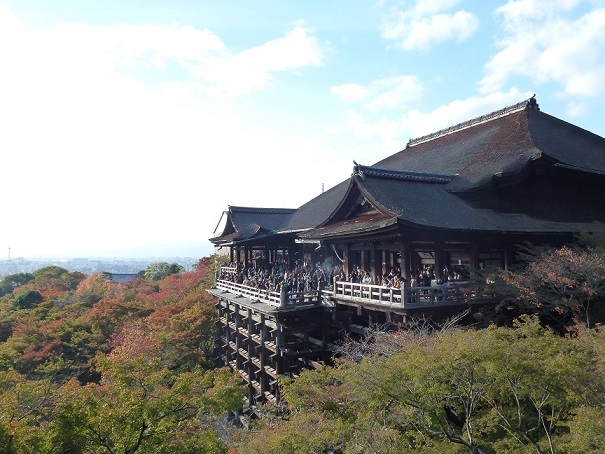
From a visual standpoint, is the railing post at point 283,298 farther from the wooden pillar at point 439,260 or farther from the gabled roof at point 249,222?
the gabled roof at point 249,222

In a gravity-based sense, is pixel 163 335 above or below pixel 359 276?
below

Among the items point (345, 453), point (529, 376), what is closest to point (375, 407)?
point (345, 453)

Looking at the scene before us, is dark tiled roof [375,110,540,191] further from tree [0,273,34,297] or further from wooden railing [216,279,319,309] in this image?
tree [0,273,34,297]

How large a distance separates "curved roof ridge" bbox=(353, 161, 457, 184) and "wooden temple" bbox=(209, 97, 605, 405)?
5 cm

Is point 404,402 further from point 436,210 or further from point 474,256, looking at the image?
point 436,210

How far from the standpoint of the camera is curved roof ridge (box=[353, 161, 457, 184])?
53.5 feet

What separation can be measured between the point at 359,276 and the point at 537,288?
6510mm

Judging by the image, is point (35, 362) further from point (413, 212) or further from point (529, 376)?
point (529, 376)

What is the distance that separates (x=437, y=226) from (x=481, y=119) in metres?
14.5

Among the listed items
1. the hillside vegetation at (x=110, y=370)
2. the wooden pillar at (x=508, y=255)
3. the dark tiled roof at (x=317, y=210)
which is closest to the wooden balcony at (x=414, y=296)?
the wooden pillar at (x=508, y=255)

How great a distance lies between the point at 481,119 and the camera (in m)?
25.0

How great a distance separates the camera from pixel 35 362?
969 inches

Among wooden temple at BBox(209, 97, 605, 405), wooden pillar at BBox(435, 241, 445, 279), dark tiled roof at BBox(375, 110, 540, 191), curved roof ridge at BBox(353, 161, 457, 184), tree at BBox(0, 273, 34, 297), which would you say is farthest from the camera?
tree at BBox(0, 273, 34, 297)

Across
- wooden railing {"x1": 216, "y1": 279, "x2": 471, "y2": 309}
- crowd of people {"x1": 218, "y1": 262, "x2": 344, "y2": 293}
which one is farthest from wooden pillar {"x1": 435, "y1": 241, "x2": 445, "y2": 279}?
crowd of people {"x1": 218, "y1": 262, "x2": 344, "y2": 293}
